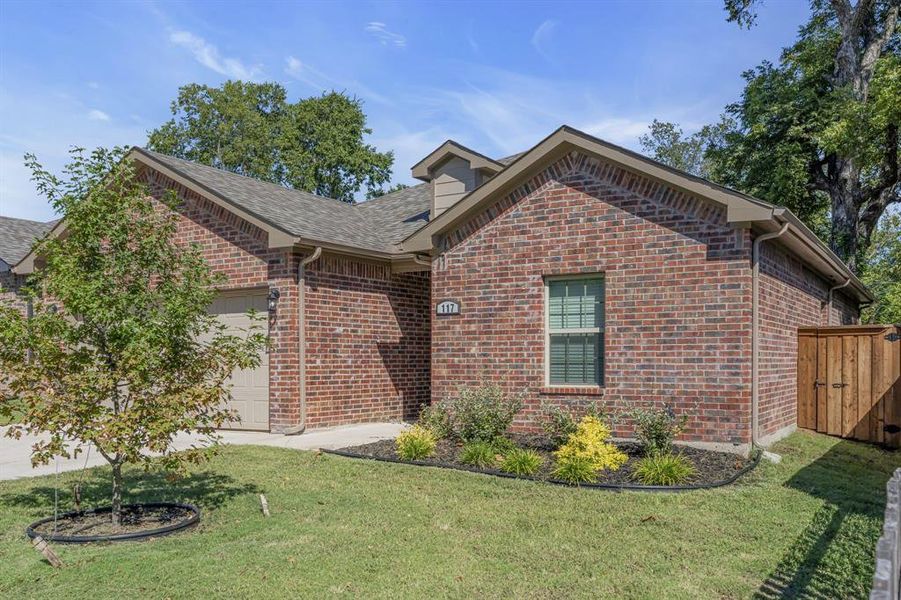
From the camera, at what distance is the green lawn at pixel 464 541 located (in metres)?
4.75

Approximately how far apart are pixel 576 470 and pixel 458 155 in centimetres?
890

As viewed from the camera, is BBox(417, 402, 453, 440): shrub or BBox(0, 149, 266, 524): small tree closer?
BBox(0, 149, 266, 524): small tree

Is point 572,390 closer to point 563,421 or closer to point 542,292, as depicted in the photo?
point 563,421

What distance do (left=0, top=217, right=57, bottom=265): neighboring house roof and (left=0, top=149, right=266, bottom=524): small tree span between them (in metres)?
13.4

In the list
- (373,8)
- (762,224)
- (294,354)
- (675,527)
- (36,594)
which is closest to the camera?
(36,594)

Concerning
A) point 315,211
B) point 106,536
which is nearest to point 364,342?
point 315,211

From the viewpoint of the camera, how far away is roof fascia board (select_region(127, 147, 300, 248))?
11.6 metres

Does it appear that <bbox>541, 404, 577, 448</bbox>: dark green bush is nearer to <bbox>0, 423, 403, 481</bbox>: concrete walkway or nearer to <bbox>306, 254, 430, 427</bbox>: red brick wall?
<bbox>0, 423, 403, 481</bbox>: concrete walkway

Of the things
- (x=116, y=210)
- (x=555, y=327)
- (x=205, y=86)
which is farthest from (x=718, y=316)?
(x=205, y=86)

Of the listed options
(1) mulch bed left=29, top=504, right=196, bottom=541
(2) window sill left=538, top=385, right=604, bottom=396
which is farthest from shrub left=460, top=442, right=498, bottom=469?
(1) mulch bed left=29, top=504, right=196, bottom=541

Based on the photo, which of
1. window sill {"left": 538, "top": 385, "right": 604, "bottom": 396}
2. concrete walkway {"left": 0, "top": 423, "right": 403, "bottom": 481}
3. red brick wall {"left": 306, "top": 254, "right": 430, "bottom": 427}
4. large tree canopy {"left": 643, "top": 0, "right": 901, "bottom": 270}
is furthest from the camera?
large tree canopy {"left": 643, "top": 0, "right": 901, "bottom": 270}

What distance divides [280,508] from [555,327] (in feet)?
17.9

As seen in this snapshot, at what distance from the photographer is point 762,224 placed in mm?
9406

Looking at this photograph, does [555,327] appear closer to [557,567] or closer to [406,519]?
[406,519]
